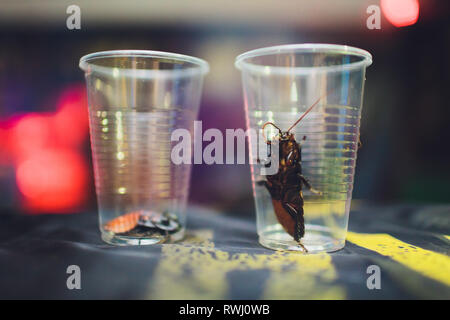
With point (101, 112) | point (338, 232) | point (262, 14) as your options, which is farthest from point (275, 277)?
point (262, 14)

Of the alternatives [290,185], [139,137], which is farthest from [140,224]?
[290,185]

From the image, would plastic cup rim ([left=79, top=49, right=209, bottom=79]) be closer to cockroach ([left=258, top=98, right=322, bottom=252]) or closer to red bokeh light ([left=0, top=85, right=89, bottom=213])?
cockroach ([left=258, top=98, right=322, bottom=252])

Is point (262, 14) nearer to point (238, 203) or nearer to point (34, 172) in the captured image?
point (238, 203)

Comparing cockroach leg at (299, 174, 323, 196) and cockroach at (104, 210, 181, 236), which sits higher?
cockroach leg at (299, 174, 323, 196)

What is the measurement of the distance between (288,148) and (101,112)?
45 centimetres

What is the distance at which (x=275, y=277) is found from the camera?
2.22 feet

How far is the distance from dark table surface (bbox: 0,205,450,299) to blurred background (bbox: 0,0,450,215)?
0.43 meters

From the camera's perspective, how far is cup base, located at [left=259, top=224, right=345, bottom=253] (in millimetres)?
830

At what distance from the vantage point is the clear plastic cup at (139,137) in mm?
881

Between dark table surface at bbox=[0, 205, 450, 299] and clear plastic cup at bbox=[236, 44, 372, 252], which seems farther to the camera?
clear plastic cup at bbox=[236, 44, 372, 252]

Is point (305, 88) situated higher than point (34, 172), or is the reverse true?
point (305, 88)

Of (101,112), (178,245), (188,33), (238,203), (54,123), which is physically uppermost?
(188,33)

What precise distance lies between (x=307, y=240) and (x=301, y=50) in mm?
431

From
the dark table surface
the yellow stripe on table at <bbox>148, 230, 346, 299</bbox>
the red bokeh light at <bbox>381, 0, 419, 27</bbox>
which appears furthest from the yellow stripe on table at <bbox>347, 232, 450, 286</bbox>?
the red bokeh light at <bbox>381, 0, 419, 27</bbox>
